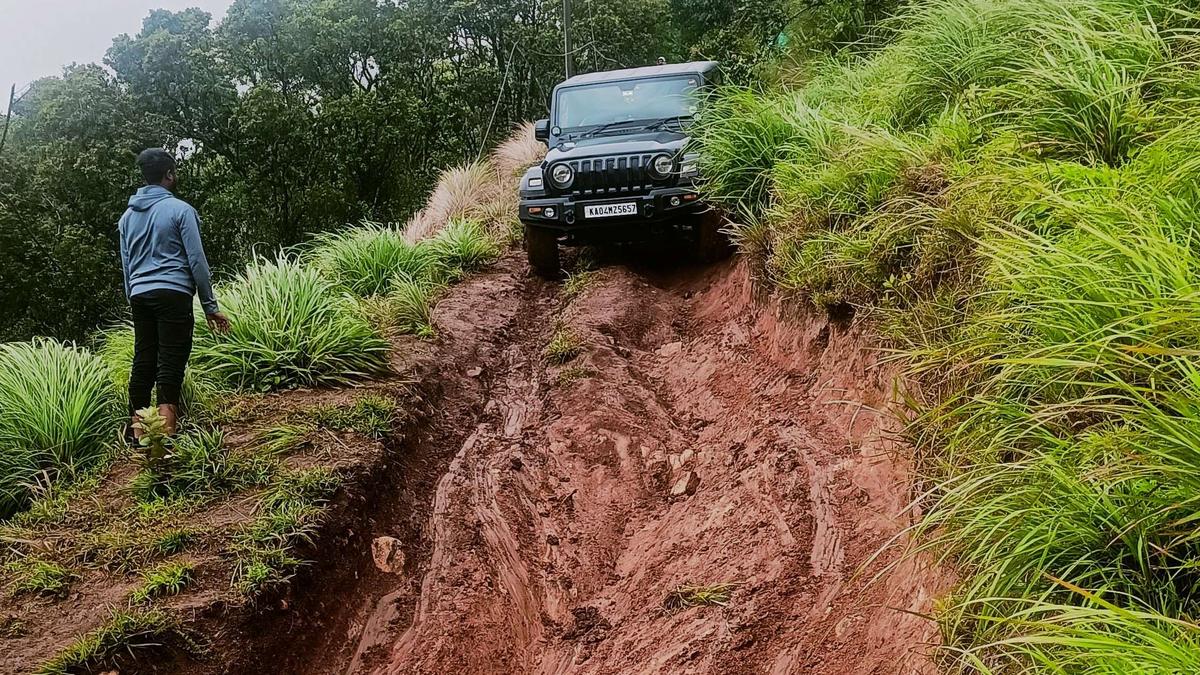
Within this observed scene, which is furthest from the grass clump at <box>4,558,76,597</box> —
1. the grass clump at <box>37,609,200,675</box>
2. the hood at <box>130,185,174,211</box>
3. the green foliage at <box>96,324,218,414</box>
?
the hood at <box>130,185,174,211</box>

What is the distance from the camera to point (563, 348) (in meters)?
6.39

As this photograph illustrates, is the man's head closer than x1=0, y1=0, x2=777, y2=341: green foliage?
Yes

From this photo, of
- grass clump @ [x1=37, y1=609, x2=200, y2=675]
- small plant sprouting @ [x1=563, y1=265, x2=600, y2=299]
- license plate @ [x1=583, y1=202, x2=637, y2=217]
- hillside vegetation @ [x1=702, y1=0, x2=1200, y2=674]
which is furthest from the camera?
small plant sprouting @ [x1=563, y1=265, x2=600, y2=299]

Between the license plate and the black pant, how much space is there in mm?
3676

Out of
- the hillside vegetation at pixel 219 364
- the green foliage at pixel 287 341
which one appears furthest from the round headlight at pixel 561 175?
the green foliage at pixel 287 341

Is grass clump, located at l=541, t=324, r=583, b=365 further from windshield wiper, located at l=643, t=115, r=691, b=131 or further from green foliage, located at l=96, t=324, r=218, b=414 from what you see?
windshield wiper, located at l=643, t=115, r=691, b=131

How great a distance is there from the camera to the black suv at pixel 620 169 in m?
7.34

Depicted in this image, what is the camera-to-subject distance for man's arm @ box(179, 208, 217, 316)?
4750 millimetres

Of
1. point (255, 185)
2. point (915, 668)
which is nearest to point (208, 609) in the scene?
point (915, 668)

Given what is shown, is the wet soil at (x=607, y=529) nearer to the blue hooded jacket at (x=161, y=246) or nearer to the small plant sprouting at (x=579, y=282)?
the blue hooded jacket at (x=161, y=246)

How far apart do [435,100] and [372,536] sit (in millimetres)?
25793

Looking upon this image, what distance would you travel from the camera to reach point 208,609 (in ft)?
11.6

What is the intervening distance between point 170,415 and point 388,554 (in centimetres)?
154

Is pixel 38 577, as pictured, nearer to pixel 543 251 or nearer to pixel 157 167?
pixel 157 167
